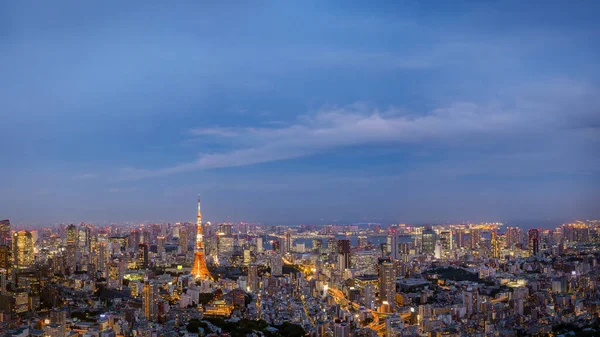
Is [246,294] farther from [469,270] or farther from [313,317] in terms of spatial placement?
[469,270]

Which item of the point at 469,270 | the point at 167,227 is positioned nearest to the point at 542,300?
the point at 469,270

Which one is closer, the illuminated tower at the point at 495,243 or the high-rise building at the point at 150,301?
the high-rise building at the point at 150,301

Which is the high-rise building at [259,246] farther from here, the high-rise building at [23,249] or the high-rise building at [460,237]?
the high-rise building at [23,249]

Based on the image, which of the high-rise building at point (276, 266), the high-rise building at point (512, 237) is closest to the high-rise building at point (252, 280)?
the high-rise building at point (276, 266)

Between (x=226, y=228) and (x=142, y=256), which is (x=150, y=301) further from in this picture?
(x=226, y=228)

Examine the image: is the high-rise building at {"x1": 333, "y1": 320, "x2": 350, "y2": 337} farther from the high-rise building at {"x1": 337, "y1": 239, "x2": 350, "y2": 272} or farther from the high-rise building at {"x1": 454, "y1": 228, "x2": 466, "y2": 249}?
the high-rise building at {"x1": 454, "y1": 228, "x2": 466, "y2": 249}

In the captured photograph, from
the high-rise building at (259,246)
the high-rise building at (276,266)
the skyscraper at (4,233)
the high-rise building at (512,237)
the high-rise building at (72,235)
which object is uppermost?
the skyscraper at (4,233)

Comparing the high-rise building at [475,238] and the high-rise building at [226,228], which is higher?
the high-rise building at [226,228]

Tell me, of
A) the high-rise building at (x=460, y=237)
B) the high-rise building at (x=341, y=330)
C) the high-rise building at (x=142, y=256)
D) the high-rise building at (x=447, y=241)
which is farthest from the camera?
the high-rise building at (x=460, y=237)

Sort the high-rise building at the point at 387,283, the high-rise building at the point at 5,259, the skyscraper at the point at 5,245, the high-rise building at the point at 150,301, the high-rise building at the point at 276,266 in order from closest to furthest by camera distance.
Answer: the high-rise building at the point at 150,301 → the high-rise building at the point at 387,283 → the high-rise building at the point at 5,259 → the skyscraper at the point at 5,245 → the high-rise building at the point at 276,266
